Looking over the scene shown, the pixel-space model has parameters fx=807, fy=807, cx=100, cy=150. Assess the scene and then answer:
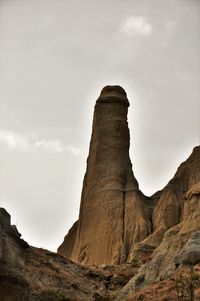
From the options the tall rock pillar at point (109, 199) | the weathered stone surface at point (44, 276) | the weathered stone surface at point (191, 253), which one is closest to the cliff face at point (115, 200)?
the tall rock pillar at point (109, 199)

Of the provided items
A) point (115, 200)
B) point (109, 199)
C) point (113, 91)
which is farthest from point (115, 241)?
point (113, 91)

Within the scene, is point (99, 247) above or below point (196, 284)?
above

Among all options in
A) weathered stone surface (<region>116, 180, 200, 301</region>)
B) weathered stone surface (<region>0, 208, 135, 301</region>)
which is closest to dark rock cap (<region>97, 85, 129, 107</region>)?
weathered stone surface (<region>0, 208, 135, 301</region>)

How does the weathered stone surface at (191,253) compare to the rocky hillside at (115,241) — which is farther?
the weathered stone surface at (191,253)

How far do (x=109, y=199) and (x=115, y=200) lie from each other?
569 millimetres

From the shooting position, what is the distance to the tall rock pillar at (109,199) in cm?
6075

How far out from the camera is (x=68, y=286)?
118 feet

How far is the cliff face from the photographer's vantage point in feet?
198

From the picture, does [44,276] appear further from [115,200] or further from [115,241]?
[115,200]

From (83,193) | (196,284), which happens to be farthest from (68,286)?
(83,193)

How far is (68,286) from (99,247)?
25477 millimetres

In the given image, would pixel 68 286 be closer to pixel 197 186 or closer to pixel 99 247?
pixel 197 186

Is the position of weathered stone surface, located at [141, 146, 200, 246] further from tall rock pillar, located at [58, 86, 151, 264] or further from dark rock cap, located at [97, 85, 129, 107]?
dark rock cap, located at [97, 85, 129, 107]

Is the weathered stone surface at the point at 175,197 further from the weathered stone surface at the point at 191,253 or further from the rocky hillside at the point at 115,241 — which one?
the weathered stone surface at the point at 191,253
